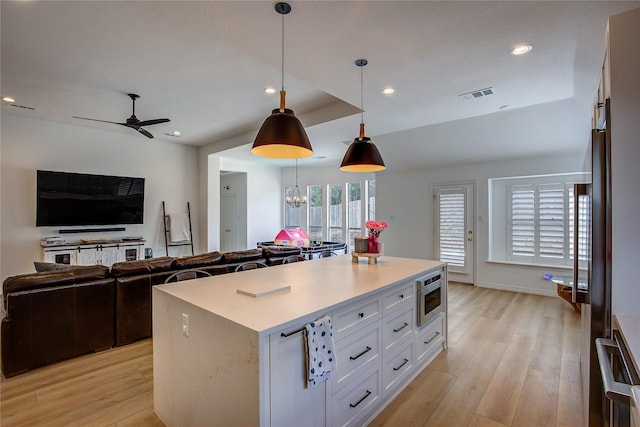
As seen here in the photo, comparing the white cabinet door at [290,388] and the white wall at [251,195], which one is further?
the white wall at [251,195]

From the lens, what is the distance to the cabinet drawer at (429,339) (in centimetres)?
269

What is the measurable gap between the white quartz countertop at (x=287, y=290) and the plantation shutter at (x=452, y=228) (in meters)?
3.59

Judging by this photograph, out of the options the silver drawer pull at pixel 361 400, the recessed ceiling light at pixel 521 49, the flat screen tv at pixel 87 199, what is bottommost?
the silver drawer pull at pixel 361 400

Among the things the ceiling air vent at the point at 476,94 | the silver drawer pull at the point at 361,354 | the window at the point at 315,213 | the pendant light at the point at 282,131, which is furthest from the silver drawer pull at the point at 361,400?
the window at the point at 315,213

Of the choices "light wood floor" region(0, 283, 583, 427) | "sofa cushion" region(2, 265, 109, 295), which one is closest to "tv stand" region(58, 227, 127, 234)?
"sofa cushion" region(2, 265, 109, 295)

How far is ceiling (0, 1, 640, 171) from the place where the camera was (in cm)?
219

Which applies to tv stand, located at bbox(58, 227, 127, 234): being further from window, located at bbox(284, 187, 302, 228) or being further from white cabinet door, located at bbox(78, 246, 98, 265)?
window, located at bbox(284, 187, 302, 228)

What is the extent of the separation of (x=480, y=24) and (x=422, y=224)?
492 centimetres

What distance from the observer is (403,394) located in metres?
2.38

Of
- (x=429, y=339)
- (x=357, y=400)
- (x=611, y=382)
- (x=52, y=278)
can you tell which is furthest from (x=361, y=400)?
(x=52, y=278)

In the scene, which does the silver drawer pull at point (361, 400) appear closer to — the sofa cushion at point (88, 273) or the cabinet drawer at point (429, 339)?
the cabinet drawer at point (429, 339)

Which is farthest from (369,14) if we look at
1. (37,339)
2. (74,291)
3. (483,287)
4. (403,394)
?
(483,287)

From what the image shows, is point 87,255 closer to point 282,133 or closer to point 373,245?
point 373,245

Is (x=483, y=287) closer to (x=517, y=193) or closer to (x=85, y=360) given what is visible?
(x=517, y=193)
